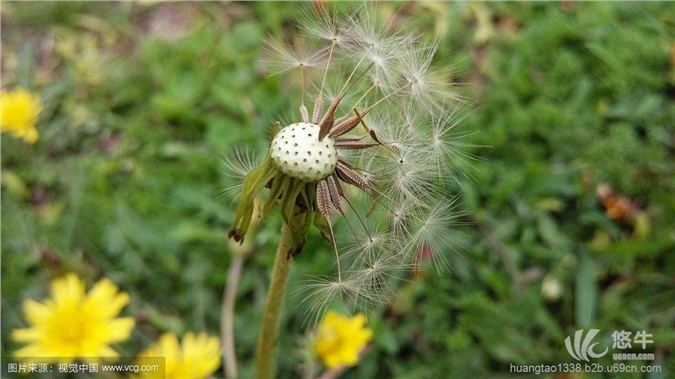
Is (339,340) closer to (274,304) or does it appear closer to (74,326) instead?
(274,304)

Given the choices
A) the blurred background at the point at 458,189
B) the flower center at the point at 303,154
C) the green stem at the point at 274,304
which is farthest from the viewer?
the blurred background at the point at 458,189

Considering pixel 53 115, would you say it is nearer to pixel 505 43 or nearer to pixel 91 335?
pixel 91 335

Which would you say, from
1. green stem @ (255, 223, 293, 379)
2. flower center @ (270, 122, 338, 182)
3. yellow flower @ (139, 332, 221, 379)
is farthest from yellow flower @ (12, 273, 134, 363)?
flower center @ (270, 122, 338, 182)

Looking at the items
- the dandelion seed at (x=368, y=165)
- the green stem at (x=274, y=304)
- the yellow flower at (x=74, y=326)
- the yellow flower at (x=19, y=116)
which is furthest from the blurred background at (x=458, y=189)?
the dandelion seed at (x=368, y=165)

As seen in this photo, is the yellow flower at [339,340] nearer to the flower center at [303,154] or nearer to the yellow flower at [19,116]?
the flower center at [303,154]

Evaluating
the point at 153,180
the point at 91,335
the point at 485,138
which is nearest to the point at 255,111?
the point at 153,180

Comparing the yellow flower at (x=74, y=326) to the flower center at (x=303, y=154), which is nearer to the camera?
the flower center at (x=303, y=154)

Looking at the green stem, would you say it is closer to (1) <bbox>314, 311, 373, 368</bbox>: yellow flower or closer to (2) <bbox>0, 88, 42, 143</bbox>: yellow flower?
(1) <bbox>314, 311, 373, 368</bbox>: yellow flower

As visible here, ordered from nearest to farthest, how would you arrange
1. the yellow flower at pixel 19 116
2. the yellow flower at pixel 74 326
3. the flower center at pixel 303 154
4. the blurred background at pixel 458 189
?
the flower center at pixel 303 154 < the yellow flower at pixel 74 326 < the blurred background at pixel 458 189 < the yellow flower at pixel 19 116
